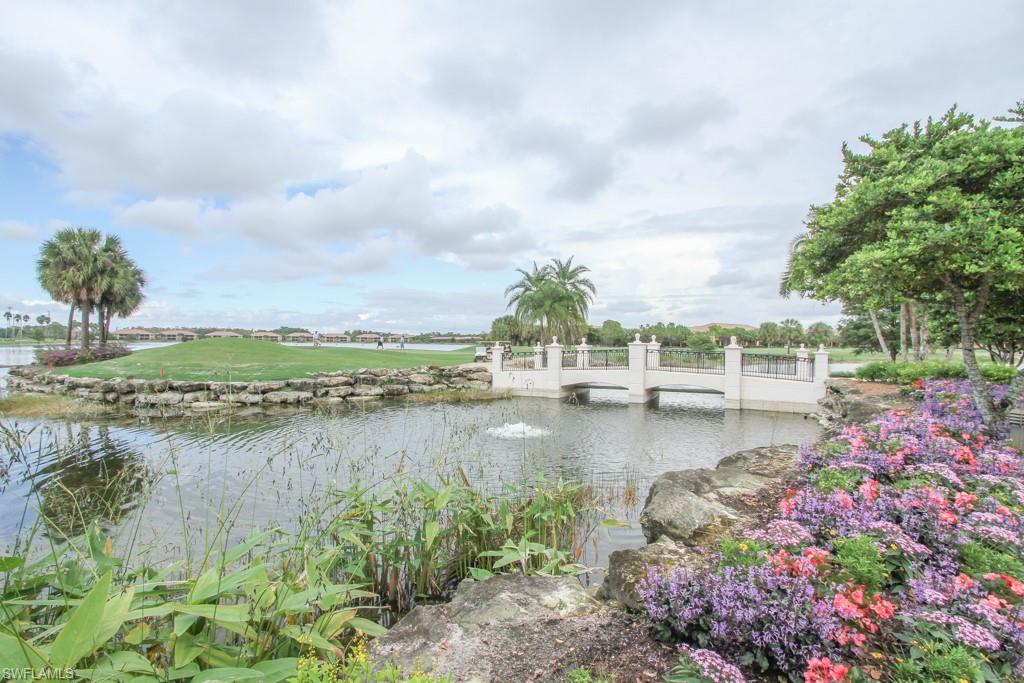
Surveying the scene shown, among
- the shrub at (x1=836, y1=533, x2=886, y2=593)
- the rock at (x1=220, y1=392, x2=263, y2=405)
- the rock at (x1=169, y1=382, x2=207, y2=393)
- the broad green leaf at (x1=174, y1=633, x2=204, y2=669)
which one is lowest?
the rock at (x1=220, y1=392, x2=263, y2=405)

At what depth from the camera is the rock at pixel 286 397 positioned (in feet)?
55.6

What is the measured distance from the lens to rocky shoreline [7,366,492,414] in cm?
1642


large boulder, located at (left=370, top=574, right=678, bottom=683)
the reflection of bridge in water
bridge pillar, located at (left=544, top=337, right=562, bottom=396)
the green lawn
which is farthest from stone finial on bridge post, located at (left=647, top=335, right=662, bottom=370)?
large boulder, located at (left=370, top=574, right=678, bottom=683)

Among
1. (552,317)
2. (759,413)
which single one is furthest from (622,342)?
(759,413)

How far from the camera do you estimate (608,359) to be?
67.5 ft

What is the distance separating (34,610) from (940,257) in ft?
32.3

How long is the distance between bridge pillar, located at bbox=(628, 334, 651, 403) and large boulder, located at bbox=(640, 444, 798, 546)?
1321 cm

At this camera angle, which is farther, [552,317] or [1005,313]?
[552,317]

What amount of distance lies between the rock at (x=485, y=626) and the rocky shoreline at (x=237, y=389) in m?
14.5

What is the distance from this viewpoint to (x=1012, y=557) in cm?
274

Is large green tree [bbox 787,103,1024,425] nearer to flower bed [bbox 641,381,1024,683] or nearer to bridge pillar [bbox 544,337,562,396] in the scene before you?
flower bed [bbox 641,381,1024,683]

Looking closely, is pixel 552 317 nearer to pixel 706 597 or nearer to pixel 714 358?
pixel 714 358

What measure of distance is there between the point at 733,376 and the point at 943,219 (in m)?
11.2

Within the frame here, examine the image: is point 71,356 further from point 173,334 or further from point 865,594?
point 865,594
